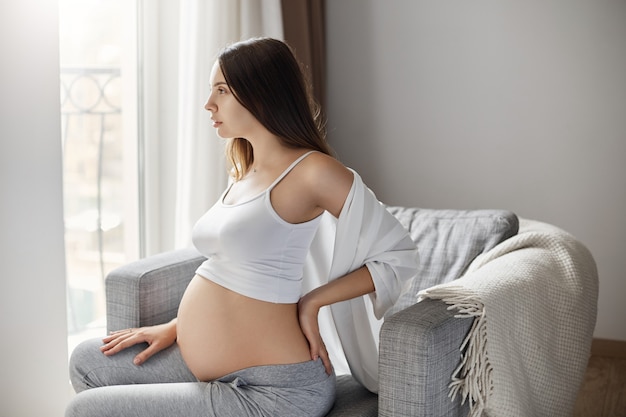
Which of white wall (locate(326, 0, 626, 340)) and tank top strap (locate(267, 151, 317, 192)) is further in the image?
white wall (locate(326, 0, 626, 340))

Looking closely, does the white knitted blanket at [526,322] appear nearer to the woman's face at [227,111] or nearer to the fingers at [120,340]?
the woman's face at [227,111]

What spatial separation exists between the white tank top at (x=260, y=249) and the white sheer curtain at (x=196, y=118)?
96 centimetres

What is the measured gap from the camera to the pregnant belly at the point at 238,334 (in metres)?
1.54

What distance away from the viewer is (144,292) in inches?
74.8

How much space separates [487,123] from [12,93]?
2.03 m

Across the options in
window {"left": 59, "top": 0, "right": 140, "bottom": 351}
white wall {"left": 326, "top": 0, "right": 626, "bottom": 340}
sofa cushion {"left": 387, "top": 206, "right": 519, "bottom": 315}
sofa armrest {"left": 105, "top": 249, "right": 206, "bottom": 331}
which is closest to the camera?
sofa armrest {"left": 105, "top": 249, "right": 206, "bottom": 331}

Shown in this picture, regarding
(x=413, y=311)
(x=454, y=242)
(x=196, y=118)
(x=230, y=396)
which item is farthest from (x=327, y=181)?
(x=196, y=118)

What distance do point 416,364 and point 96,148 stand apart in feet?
5.08

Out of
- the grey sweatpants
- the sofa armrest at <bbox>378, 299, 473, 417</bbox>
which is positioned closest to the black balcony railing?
the grey sweatpants

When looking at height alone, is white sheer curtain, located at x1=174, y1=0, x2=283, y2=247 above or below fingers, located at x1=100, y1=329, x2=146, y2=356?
above

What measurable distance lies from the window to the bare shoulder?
3.92 ft

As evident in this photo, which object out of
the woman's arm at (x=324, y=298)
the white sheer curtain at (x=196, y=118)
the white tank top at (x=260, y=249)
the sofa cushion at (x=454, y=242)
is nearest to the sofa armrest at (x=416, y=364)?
the woman's arm at (x=324, y=298)

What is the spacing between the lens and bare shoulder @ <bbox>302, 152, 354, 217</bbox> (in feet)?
5.08

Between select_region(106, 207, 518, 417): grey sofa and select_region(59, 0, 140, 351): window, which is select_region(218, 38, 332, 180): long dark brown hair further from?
select_region(59, 0, 140, 351): window
